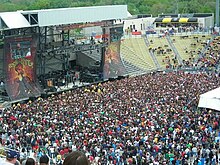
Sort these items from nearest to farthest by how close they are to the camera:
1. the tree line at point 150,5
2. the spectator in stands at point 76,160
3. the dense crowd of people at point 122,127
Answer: the spectator in stands at point 76,160 < the dense crowd of people at point 122,127 < the tree line at point 150,5

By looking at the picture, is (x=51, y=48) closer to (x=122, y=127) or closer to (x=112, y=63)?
(x=112, y=63)

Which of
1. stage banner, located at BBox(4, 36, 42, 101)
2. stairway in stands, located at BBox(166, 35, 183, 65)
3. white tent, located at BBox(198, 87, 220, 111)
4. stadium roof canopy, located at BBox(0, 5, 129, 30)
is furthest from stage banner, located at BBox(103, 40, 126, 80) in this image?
white tent, located at BBox(198, 87, 220, 111)

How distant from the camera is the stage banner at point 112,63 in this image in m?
32.1

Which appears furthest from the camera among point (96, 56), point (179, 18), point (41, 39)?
point (179, 18)

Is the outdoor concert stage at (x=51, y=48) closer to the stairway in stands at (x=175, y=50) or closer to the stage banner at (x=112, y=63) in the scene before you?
the stage banner at (x=112, y=63)

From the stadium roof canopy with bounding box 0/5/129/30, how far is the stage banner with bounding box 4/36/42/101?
0.91 metres

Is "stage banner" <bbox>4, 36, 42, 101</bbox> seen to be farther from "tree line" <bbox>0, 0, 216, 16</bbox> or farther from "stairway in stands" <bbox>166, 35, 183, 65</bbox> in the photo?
"tree line" <bbox>0, 0, 216, 16</bbox>

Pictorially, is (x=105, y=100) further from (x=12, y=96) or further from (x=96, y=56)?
(x=96, y=56)

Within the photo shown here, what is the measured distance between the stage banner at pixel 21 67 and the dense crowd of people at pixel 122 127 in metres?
3.40

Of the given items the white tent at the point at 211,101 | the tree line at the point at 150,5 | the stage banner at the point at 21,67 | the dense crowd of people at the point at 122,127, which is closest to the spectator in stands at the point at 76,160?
the dense crowd of people at the point at 122,127

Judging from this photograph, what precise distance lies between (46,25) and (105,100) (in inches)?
270

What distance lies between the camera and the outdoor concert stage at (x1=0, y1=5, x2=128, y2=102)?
85.6 ft

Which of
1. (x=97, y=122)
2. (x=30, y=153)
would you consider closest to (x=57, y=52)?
(x=97, y=122)

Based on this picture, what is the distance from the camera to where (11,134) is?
16.6 m
